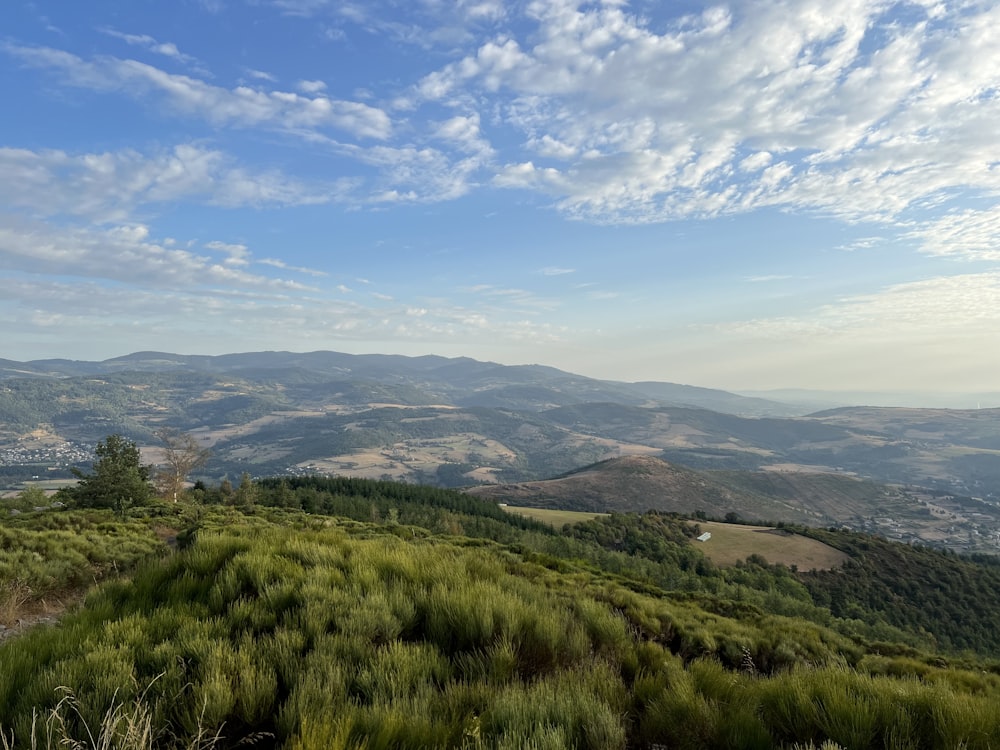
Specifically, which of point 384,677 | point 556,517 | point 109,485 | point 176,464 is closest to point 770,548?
point 556,517

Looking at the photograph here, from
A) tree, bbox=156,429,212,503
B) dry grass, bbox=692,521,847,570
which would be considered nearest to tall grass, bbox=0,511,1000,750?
tree, bbox=156,429,212,503

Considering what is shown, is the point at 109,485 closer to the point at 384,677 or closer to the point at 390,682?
the point at 384,677

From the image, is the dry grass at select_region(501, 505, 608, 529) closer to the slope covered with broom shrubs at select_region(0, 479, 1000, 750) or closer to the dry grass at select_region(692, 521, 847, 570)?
the dry grass at select_region(692, 521, 847, 570)

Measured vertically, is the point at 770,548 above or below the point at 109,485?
below

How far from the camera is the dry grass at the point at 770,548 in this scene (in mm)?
98938

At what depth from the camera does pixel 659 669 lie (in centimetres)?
543

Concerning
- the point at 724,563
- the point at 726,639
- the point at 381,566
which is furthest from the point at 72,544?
the point at 724,563

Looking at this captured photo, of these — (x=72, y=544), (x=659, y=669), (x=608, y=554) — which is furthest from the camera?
(x=608, y=554)

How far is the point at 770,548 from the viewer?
106 meters

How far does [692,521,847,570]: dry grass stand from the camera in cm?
9894

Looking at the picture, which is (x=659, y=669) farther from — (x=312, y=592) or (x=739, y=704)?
(x=312, y=592)

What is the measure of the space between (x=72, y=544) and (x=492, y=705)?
19151 mm

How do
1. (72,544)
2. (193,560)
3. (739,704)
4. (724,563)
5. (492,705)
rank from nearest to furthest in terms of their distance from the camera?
(492,705)
(739,704)
(193,560)
(72,544)
(724,563)

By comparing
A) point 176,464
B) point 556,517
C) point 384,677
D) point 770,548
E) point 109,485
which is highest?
point 384,677
